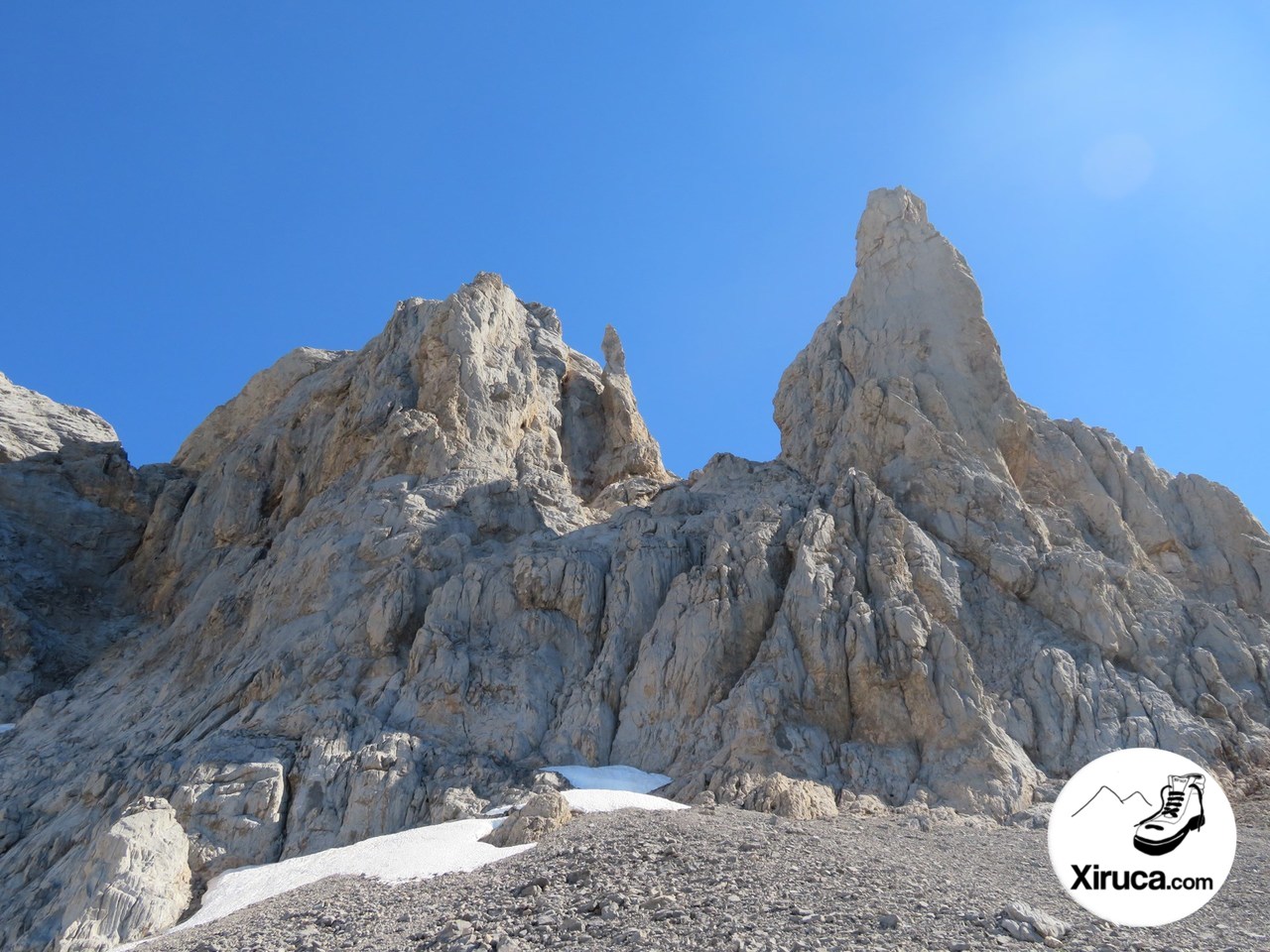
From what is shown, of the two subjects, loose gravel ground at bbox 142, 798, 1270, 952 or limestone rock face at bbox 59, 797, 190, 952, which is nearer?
loose gravel ground at bbox 142, 798, 1270, 952

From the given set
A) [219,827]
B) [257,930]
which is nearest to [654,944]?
[257,930]

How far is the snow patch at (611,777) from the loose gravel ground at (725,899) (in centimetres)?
467

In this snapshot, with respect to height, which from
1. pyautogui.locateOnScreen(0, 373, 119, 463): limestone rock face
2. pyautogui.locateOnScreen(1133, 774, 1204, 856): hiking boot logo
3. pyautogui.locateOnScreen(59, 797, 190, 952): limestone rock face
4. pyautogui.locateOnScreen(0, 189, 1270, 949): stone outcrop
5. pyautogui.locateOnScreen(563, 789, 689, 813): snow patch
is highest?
pyautogui.locateOnScreen(0, 373, 119, 463): limestone rock face

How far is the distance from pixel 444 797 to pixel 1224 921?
17.9 meters

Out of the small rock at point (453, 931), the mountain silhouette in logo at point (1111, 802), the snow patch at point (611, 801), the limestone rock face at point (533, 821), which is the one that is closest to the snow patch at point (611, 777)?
the snow patch at point (611, 801)

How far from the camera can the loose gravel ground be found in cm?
1463

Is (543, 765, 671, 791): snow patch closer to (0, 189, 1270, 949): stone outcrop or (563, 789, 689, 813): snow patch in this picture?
(0, 189, 1270, 949): stone outcrop

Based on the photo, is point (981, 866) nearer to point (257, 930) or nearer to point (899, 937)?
point (899, 937)

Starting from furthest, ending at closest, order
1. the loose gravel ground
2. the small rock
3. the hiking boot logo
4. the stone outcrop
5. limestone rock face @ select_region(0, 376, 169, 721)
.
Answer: limestone rock face @ select_region(0, 376, 169, 721)
the stone outcrop
the small rock
the hiking boot logo
the loose gravel ground

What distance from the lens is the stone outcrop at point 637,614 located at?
1086 inches

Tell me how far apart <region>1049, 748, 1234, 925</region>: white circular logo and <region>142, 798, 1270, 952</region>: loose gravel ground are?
Result: 36 cm

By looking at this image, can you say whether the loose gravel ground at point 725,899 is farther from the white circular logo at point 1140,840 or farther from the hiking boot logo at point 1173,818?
the hiking boot logo at point 1173,818

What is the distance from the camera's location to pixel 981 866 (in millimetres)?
19203

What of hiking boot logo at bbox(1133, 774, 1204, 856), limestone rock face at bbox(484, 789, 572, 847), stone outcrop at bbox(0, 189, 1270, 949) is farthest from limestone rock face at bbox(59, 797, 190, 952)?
hiking boot logo at bbox(1133, 774, 1204, 856)
